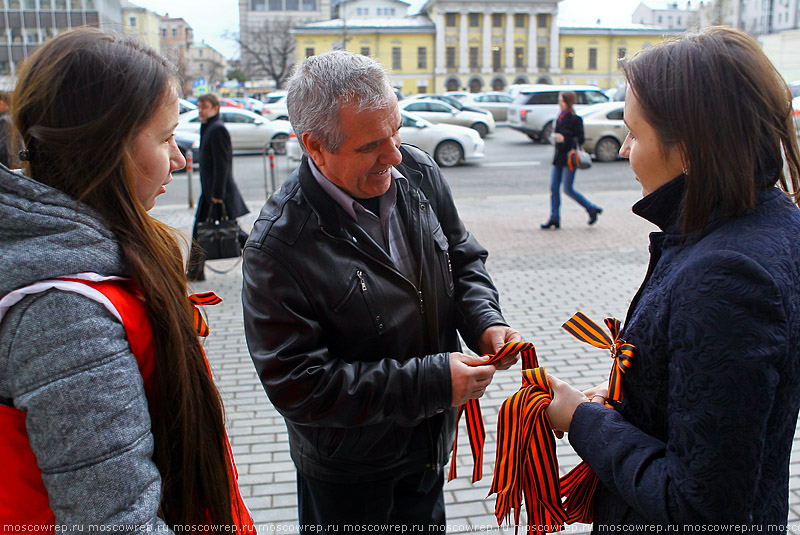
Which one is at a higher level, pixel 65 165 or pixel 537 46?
pixel 537 46

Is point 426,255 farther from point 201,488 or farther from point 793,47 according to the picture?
point 793,47

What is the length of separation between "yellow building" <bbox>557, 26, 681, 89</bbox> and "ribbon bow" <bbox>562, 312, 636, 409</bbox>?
82.0 meters

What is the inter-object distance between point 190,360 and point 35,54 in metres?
0.71

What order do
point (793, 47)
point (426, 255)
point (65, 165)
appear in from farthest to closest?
point (793, 47) → point (426, 255) → point (65, 165)

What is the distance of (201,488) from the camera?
1.52 meters

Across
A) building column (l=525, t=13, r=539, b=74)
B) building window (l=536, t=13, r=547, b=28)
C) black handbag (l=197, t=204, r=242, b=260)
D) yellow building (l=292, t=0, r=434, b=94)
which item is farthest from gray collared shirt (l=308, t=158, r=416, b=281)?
building window (l=536, t=13, r=547, b=28)

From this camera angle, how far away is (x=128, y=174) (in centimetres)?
138

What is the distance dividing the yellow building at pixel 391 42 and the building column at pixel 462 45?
3.23m

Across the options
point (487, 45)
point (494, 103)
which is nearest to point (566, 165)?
point (494, 103)

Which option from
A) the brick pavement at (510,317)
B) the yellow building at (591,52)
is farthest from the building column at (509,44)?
the brick pavement at (510,317)

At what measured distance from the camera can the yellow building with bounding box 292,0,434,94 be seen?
74.0 meters

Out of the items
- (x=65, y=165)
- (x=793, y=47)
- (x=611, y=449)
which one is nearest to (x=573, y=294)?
(x=611, y=449)

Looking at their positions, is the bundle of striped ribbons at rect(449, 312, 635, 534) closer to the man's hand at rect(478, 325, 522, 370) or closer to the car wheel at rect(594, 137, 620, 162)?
the man's hand at rect(478, 325, 522, 370)

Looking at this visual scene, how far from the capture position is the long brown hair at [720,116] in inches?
54.9
